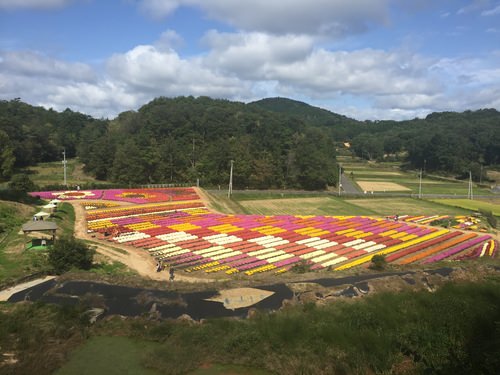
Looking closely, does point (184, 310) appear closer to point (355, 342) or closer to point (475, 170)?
point (355, 342)

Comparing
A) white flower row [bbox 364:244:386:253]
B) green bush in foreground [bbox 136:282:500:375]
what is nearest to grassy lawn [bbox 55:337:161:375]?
green bush in foreground [bbox 136:282:500:375]

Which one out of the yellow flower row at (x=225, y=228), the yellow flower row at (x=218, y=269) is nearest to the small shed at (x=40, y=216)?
the yellow flower row at (x=225, y=228)

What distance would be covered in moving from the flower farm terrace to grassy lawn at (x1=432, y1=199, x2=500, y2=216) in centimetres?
1682

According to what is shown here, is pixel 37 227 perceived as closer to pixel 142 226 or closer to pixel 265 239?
pixel 142 226

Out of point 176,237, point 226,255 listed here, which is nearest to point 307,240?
point 226,255

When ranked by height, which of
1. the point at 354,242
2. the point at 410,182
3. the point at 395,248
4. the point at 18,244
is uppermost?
the point at 410,182

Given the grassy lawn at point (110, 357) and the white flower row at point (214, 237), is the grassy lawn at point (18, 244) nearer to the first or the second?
the grassy lawn at point (110, 357)

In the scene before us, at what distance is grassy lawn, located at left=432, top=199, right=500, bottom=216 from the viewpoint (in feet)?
226

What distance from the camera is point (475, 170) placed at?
119 m

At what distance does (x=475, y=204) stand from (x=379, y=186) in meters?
Answer: 26.6

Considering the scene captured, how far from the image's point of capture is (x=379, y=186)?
9819 centimetres

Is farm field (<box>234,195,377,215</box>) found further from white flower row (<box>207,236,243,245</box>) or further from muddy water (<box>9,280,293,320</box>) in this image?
muddy water (<box>9,280,293,320</box>)

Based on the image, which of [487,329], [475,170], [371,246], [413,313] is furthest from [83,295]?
[475,170]

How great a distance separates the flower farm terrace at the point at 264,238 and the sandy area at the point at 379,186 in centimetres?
3616
